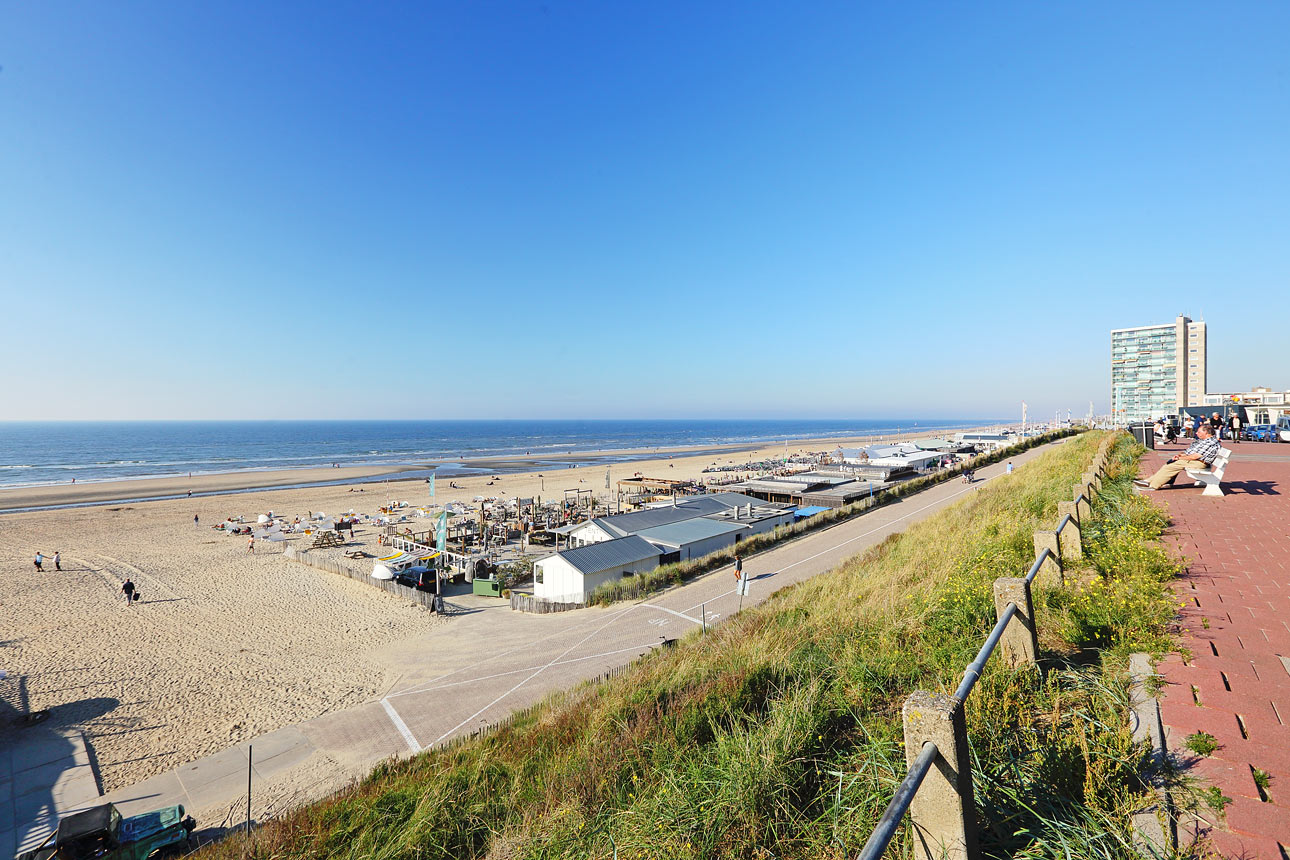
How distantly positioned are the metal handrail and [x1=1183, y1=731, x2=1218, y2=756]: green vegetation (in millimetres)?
2082

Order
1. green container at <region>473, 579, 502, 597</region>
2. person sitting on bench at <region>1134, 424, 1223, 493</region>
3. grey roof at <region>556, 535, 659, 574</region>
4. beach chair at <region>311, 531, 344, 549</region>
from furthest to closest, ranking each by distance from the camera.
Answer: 1. beach chair at <region>311, 531, 344, 549</region>
2. green container at <region>473, 579, 502, 597</region>
3. grey roof at <region>556, 535, 659, 574</region>
4. person sitting on bench at <region>1134, 424, 1223, 493</region>

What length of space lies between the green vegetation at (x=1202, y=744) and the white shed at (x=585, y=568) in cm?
1795

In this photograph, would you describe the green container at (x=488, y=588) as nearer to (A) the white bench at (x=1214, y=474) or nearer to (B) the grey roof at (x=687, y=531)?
(B) the grey roof at (x=687, y=531)

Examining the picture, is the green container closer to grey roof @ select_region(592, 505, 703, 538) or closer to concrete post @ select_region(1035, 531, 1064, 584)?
grey roof @ select_region(592, 505, 703, 538)

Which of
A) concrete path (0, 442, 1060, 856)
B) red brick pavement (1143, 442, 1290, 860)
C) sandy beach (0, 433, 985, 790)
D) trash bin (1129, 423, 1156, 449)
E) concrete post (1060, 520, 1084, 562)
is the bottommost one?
sandy beach (0, 433, 985, 790)

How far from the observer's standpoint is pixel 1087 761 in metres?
2.74

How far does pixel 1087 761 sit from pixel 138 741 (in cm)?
1732

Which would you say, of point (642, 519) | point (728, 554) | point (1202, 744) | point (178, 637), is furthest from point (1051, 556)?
point (178, 637)

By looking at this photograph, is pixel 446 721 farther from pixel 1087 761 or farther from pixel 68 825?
pixel 1087 761

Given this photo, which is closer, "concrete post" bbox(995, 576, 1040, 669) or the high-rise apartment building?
"concrete post" bbox(995, 576, 1040, 669)

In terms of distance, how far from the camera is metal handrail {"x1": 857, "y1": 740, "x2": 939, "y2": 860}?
1595mm

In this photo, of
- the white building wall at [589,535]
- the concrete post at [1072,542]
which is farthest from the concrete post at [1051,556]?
the white building wall at [589,535]

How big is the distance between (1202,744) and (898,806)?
2598 mm

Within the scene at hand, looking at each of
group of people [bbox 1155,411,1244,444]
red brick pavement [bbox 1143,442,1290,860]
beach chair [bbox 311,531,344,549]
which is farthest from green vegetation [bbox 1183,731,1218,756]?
beach chair [bbox 311,531,344,549]
